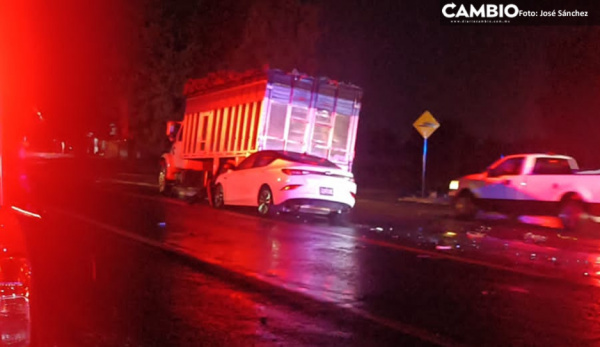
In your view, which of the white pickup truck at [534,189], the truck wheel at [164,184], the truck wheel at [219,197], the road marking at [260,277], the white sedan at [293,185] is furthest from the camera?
the truck wheel at [164,184]

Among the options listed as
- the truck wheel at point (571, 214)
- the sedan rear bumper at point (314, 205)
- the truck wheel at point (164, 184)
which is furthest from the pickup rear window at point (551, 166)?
the truck wheel at point (164, 184)

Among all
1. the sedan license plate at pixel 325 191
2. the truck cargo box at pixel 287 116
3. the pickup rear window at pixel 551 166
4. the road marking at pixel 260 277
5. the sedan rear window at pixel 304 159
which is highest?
the truck cargo box at pixel 287 116

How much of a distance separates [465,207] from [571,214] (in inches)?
135

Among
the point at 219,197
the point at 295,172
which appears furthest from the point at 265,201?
the point at 219,197

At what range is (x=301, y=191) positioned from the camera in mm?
15852

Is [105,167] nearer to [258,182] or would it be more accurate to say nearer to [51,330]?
[258,182]

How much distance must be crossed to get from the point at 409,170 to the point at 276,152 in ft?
54.9

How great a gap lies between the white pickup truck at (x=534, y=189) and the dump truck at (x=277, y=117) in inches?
141

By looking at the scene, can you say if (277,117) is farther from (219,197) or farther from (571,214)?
(571,214)

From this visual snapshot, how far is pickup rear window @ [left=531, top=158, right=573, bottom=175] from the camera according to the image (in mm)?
16266

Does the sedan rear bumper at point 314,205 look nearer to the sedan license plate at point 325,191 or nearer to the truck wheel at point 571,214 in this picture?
the sedan license plate at point 325,191

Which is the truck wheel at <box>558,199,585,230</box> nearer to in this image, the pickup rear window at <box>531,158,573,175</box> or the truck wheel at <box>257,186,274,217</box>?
the pickup rear window at <box>531,158,573,175</box>

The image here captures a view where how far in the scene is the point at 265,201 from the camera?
54.5 ft

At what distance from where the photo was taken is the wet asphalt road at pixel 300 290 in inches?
256
